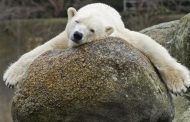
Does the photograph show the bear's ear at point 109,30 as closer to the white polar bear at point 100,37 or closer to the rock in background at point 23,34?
the white polar bear at point 100,37

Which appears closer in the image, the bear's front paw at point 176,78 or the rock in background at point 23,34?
the bear's front paw at point 176,78

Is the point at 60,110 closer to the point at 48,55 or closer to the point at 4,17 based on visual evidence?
the point at 48,55

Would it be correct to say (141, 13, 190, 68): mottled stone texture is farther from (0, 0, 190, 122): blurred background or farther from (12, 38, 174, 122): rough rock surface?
(0, 0, 190, 122): blurred background

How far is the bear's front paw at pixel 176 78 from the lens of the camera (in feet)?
12.7

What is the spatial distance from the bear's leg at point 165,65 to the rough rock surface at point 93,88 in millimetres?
85

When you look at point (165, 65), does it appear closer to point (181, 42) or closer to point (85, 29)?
point (85, 29)

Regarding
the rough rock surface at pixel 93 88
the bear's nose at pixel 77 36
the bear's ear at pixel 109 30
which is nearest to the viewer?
the rough rock surface at pixel 93 88

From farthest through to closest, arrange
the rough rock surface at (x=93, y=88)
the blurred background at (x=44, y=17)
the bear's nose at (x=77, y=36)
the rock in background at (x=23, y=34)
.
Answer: the blurred background at (x=44, y=17), the rock in background at (x=23, y=34), the bear's nose at (x=77, y=36), the rough rock surface at (x=93, y=88)

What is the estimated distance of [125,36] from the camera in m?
4.10

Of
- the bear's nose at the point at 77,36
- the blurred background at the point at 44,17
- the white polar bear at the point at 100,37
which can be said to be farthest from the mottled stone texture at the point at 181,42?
the blurred background at the point at 44,17

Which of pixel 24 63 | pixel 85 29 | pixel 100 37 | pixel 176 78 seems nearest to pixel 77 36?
pixel 85 29

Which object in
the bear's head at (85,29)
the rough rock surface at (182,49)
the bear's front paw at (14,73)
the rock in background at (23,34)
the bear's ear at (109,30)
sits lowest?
the rock in background at (23,34)

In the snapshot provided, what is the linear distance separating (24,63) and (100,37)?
1.87 feet

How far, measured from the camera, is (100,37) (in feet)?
12.9
